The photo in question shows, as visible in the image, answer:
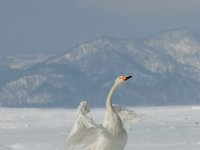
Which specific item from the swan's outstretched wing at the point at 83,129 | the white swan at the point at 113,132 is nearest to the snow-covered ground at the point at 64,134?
the white swan at the point at 113,132

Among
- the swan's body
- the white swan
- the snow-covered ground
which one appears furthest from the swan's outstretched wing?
the snow-covered ground

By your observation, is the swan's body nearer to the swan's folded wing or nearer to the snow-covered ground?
the swan's folded wing

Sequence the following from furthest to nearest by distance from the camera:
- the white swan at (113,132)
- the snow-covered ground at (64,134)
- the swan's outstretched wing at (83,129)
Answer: the snow-covered ground at (64,134) → the white swan at (113,132) → the swan's outstretched wing at (83,129)

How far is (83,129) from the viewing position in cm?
1460

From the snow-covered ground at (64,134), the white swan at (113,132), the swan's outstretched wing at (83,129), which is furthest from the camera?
the snow-covered ground at (64,134)

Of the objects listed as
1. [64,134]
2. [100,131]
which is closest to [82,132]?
[100,131]

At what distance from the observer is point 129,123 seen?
15.5m

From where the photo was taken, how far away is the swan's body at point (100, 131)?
14492mm

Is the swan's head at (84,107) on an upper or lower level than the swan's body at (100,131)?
upper

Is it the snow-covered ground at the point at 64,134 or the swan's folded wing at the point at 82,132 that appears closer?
the swan's folded wing at the point at 82,132

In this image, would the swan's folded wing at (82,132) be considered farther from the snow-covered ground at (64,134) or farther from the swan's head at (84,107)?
the snow-covered ground at (64,134)

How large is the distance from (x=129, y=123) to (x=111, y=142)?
3.27 feet

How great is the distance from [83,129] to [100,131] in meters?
0.29

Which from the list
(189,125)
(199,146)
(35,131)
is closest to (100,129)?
(199,146)
